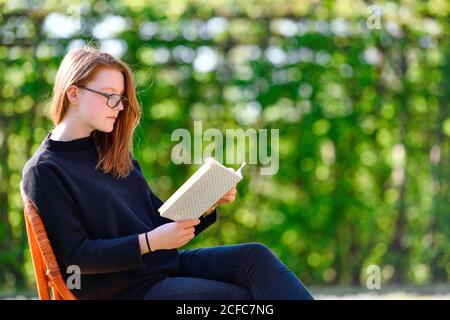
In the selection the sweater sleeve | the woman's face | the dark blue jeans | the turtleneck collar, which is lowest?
the dark blue jeans

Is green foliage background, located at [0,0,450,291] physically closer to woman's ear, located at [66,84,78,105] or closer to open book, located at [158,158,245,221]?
woman's ear, located at [66,84,78,105]

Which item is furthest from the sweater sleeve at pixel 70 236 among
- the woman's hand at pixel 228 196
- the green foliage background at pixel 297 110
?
the green foliage background at pixel 297 110

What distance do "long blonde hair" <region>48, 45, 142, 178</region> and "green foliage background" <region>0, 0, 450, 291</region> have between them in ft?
10.2

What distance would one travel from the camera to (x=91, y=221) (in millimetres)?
2373

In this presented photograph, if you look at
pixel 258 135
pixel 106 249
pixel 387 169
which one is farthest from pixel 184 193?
pixel 387 169

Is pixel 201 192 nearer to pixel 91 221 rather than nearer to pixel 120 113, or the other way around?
pixel 91 221

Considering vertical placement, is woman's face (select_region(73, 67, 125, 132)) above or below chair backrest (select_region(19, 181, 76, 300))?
above

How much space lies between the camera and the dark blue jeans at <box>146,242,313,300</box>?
7.48 feet

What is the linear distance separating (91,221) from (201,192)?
0.35 m

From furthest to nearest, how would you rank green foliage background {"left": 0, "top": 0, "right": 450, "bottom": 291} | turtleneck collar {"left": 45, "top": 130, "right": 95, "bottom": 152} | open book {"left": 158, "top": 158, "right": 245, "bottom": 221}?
green foliage background {"left": 0, "top": 0, "right": 450, "bottom": 291}, turtleneck collar {"left": 45, "top": 130, "right": 95, "bottom": 152}, open book {"left": 158, "top": 158, "right": 245, "bottom": 221}

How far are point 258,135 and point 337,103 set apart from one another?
674 mm

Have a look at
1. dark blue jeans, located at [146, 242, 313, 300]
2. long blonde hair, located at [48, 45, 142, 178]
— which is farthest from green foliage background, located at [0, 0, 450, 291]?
dark blue jeans, located at [146, 242, 313, 300]

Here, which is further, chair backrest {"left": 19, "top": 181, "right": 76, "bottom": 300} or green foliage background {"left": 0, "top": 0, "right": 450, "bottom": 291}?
green foliage background {"left": 0, "top": 0, "right": 450, "bottom": 291}
